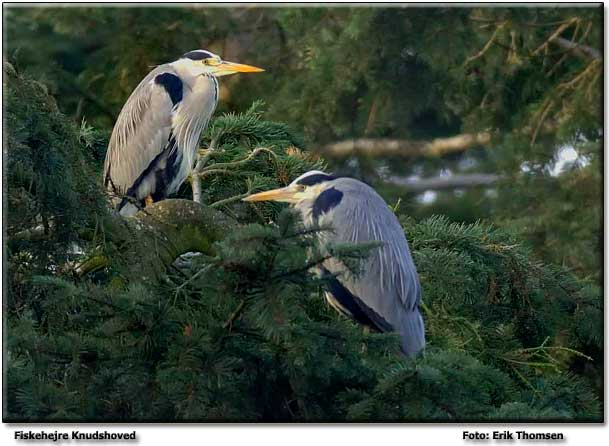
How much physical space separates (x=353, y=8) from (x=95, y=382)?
15.8 feet

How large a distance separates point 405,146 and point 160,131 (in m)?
3.68

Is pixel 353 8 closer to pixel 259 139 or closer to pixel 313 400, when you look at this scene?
pixel 259 139

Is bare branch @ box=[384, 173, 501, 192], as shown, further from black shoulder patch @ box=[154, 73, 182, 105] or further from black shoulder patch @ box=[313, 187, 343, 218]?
black shoulder patch @ box=[313, 187, 343, 218]

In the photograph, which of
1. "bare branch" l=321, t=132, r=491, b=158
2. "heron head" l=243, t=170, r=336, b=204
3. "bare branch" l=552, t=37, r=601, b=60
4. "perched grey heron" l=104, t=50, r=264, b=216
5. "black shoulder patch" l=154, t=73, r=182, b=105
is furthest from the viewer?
"bare branch" l=321, t=132, r=491, b=158

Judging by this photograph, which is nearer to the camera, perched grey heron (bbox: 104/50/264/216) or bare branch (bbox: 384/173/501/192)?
perched grey heron (bbox: 104/50/264/216)

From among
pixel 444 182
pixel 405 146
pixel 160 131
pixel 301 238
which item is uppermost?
pixel 301 238

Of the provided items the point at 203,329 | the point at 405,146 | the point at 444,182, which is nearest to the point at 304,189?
the point at 203,329

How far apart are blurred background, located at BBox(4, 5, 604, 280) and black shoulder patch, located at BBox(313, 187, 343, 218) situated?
9.83ft

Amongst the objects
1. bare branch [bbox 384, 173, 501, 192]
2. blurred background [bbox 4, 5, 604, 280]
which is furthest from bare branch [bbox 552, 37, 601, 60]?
bare branch [bbox 384, 173, 501, 192]

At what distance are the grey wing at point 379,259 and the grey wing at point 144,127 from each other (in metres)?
1.55

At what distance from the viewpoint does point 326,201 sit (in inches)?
153

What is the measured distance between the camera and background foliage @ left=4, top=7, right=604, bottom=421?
2.73 m

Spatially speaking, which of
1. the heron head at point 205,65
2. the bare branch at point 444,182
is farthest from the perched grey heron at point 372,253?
the bare branch at point 444,182

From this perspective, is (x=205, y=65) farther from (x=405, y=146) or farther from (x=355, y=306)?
(x=405, y=146)
